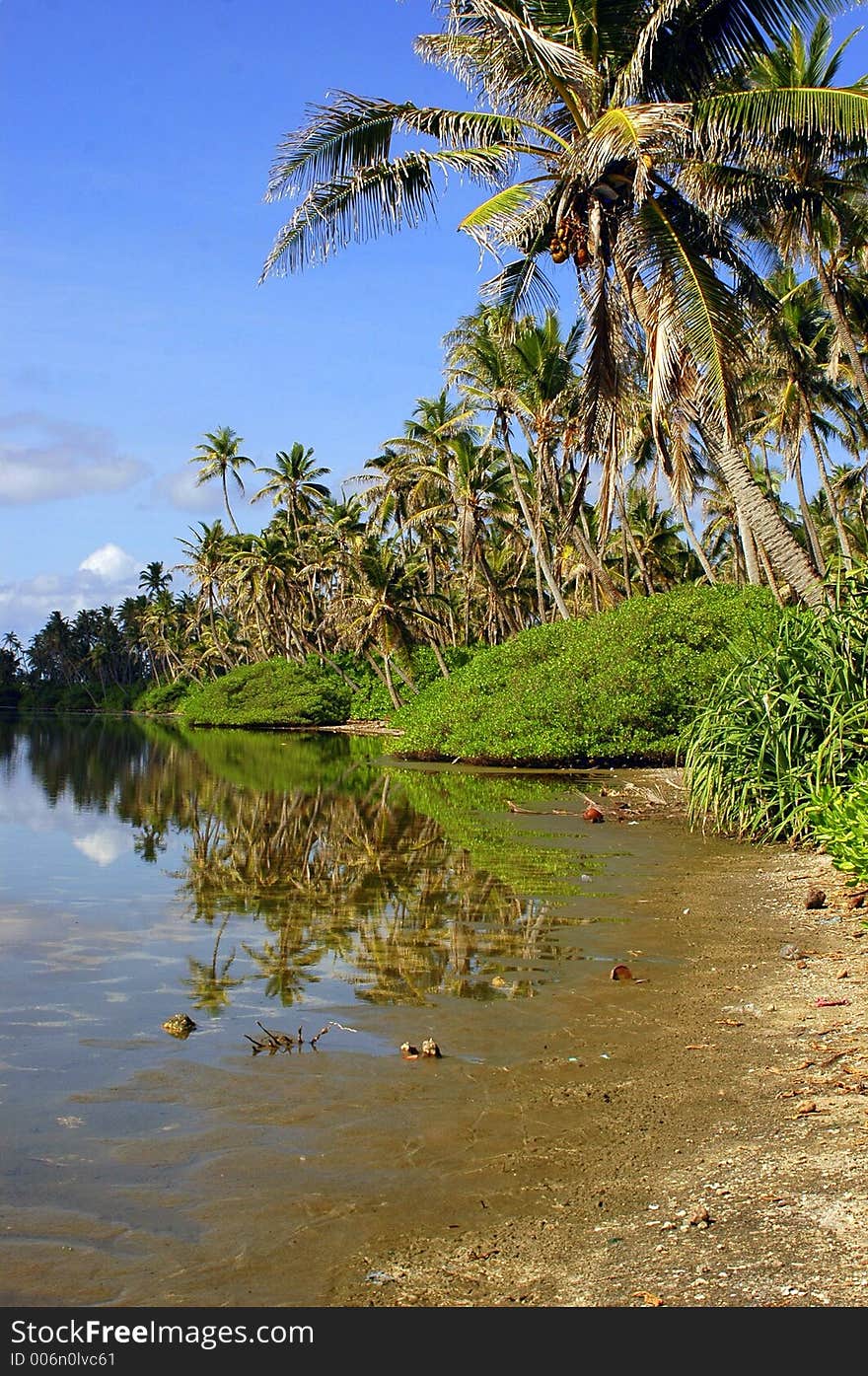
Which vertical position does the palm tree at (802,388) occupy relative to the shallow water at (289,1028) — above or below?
above

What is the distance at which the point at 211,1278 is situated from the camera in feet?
12.0

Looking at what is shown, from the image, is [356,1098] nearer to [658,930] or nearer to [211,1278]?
[211,1278]

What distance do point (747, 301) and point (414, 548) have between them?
4728cm

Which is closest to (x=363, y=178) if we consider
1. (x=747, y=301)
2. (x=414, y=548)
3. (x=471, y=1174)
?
(x=747, y=301)

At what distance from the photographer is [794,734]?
11.1 m

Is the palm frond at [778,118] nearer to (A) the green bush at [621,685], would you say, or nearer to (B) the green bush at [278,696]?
(A) the green bush at [621,685]

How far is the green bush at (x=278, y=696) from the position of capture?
58.9 metres

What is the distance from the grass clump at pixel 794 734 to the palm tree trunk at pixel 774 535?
41.5 inches

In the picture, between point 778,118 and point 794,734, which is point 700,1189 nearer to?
point 794,734

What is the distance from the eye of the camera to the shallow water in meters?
4.05

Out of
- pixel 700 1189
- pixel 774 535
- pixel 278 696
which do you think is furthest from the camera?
pixel 278 696

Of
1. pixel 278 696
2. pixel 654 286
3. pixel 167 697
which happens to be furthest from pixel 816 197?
pixel 167 697

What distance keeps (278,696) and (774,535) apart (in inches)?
1869

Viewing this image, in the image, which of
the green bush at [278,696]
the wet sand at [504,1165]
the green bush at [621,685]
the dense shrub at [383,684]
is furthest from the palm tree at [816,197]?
the green bush at [278,696]
